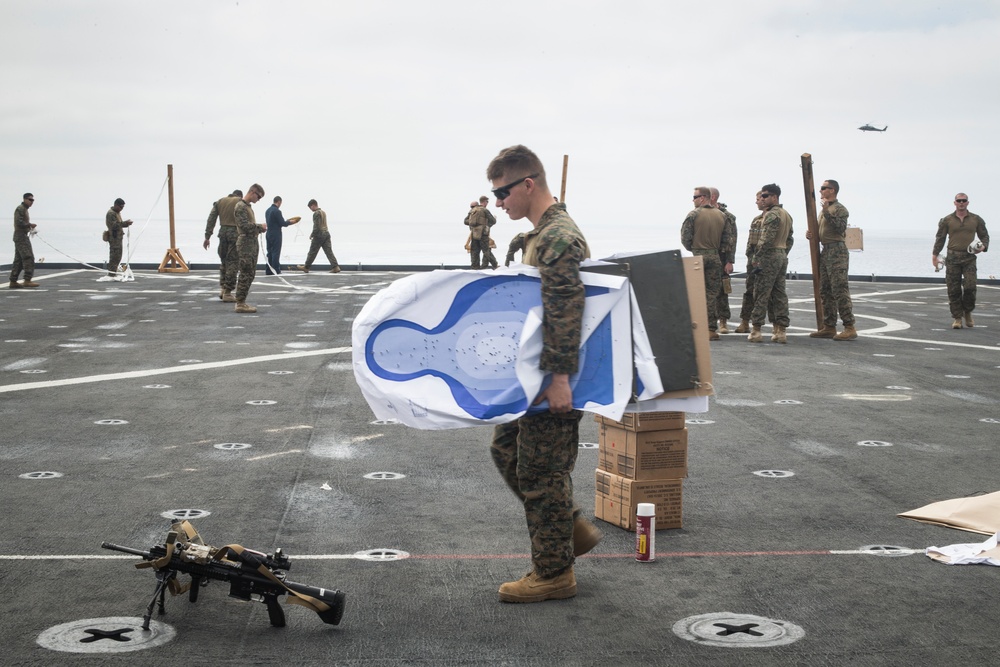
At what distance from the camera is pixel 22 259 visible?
69.3 feet

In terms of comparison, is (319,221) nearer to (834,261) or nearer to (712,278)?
(712,278)

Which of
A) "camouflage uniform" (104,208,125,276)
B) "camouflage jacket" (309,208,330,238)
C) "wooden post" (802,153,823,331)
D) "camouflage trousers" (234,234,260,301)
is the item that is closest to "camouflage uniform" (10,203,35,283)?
"camouflage uniform" (104,208,125,276)

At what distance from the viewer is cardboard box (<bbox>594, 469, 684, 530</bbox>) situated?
5.40 m

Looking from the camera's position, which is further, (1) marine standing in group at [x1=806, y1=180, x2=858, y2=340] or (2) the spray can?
(1) marine standing in group at [x1=806, y1=180, x2=858, y2=340]

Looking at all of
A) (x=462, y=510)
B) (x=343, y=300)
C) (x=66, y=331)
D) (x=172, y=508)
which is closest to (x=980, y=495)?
(x=462, y=510)

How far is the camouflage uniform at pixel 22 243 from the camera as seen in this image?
2027 cm

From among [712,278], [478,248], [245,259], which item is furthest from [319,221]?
[712,278]

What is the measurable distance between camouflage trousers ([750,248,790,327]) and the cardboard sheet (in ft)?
26.5

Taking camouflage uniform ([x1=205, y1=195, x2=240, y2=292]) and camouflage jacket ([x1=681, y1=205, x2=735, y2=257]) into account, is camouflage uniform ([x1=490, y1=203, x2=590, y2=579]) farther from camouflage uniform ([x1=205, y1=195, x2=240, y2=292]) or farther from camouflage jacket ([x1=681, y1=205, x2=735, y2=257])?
camouflage uniform ([x1=205, y1=195, x2=240, y2=292])

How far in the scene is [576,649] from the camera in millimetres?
3879

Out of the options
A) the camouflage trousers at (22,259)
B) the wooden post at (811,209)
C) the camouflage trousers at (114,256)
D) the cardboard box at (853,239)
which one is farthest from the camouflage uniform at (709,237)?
the camouflage trousers at (114,256)

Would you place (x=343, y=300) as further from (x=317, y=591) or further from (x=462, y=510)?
(x=317, y=591)

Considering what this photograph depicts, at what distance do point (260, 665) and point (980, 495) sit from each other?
4.41m

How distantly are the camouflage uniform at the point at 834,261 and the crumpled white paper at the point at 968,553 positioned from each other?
369 inches
